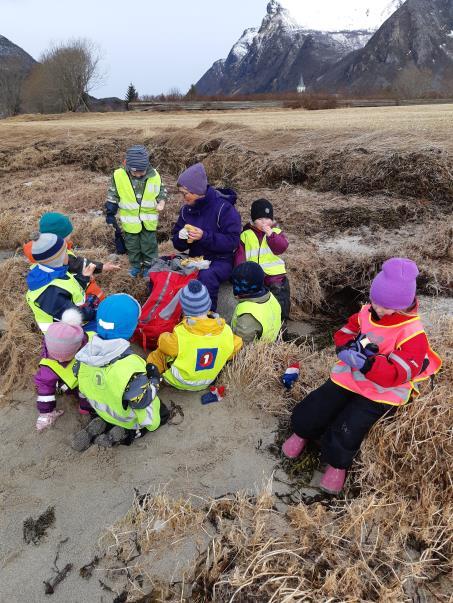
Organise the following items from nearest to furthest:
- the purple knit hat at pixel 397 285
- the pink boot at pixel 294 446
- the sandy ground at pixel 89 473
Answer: the sandy ground at pixel 89 473 < the purple knit hat at pixel 397 285 < the pink boot at pixel 294 446

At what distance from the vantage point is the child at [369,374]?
2439mm

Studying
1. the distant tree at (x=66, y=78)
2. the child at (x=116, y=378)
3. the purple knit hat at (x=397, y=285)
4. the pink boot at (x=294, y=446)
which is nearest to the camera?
the purple knit hat at (x=397, y=285)

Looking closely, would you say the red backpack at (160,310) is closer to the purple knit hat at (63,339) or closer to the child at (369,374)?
the purple knit hat at (63,339)

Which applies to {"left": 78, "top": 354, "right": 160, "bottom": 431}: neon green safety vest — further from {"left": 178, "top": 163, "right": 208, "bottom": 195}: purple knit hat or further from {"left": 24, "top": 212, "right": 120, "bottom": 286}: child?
{"left": 178, "top": 163, "right": 208, "bottom": 195}: purple knit hat

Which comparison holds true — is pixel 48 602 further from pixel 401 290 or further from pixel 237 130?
pixel 237 130

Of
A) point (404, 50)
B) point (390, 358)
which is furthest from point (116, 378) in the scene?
point (404, 50)

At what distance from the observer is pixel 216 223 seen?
439 cm

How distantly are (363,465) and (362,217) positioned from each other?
488cm

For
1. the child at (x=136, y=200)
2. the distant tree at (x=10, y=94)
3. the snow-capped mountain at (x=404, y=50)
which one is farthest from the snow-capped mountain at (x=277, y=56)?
the child at (x=136, y=200)

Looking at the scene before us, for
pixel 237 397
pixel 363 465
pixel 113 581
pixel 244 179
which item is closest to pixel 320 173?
pixel 244 179

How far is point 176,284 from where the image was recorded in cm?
419

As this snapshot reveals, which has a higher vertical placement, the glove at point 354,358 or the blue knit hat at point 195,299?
the blue knit hat at point 195,299

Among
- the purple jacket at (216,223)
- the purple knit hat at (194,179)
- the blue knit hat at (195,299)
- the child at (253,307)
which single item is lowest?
the child at (253,307)

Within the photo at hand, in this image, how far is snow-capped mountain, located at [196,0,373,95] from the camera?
11156cm
